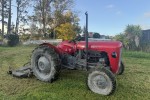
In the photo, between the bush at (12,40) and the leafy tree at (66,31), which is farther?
the leafy tree at (66,31)

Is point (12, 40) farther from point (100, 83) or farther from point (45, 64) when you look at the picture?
point (100, 83)

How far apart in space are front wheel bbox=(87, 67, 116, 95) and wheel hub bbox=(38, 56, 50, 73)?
1478 mm

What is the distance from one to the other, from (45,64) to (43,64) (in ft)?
0.38

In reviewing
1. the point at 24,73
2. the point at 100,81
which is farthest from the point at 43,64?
the point at 100,81

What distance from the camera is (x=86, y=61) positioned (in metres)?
6.42

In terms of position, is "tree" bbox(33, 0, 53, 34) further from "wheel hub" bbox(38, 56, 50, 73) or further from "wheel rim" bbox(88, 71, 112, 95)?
"wheel rim" bbox(88, 71, 112, 95)

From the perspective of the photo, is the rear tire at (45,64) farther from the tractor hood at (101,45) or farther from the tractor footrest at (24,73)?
the tractor hood at (101,45)

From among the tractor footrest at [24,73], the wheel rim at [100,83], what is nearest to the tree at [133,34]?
the tractor footrest at [24,73]

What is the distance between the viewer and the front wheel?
5.59 meters

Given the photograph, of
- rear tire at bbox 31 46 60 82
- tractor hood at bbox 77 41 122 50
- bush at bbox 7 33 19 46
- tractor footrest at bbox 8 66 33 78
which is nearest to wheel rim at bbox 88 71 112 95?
tractor hood at bbox 77 41 122 50

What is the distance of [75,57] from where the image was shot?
6.73 meters

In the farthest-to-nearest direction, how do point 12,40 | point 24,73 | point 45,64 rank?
point 12,40 < point 24,73 < point 45,64

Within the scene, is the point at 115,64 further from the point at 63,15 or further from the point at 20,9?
the point at 20,9

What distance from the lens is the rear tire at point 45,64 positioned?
21.5 feet
